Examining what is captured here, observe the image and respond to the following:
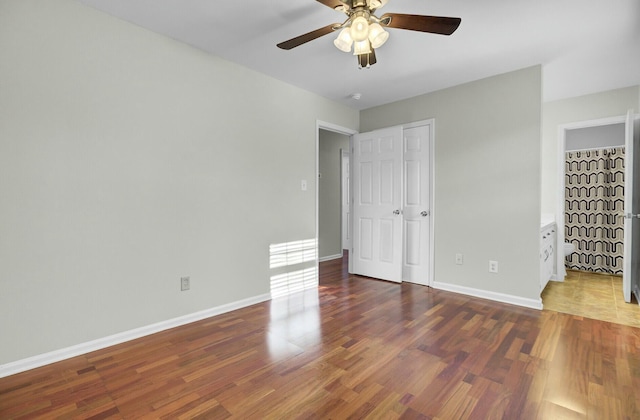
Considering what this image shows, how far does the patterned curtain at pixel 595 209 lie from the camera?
4453 mm

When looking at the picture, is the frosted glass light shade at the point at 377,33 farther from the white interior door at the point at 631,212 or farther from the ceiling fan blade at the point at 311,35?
the white interior door at the point at 631,212

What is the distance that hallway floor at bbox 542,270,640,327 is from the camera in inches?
117

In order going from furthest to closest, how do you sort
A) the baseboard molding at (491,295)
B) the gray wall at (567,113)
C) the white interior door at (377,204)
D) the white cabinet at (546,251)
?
the white interior door at (377,204) < the gray wall at (567,113) < the white cabinet at (546,251) < the baseboard molding at (491,295)

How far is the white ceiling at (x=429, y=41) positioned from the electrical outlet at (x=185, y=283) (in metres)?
2.10

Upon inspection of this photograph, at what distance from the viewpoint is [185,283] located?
278 cm

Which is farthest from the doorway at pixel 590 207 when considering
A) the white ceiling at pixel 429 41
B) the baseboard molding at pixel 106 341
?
the baseboard molding at pixel 106 341

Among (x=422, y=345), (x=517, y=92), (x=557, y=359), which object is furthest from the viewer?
(x=517, y=92)

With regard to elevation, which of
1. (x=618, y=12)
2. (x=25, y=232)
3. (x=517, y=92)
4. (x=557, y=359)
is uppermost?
(x=618, y=12)

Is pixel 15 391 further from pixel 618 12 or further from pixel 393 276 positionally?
pixel 618 12

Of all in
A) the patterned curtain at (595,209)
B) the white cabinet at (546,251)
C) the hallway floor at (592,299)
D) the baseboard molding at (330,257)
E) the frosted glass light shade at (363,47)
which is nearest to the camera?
the frosted glass light shade at (363,47)

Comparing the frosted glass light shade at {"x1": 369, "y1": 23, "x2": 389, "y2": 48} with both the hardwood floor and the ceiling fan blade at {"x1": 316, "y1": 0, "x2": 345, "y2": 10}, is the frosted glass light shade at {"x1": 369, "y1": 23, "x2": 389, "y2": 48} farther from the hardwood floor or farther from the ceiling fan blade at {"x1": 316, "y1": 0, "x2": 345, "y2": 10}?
the hardwood floor

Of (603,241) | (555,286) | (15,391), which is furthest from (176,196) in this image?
(603,241)

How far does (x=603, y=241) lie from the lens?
459cm

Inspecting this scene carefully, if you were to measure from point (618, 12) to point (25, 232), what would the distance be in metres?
4.35
